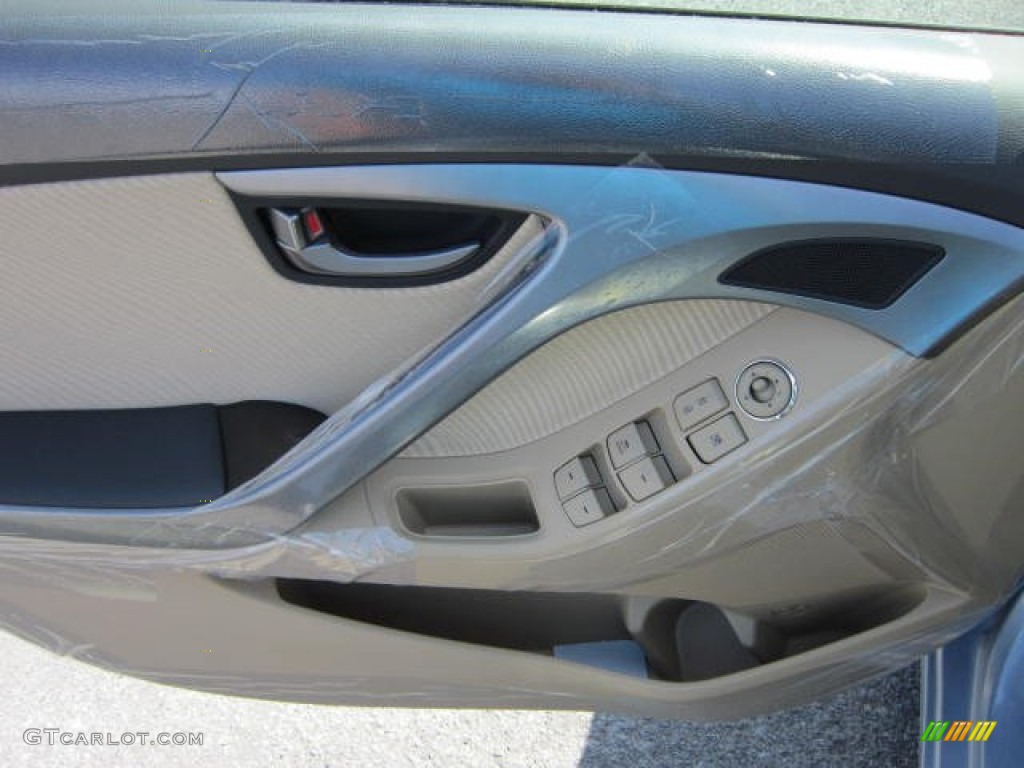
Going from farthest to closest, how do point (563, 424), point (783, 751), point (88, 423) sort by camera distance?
point (783, 751) → point (88, 423) → point (563, 424)

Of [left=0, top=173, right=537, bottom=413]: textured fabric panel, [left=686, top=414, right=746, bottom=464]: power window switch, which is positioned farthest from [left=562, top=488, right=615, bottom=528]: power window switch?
[left=0, top=173, right=537, bottom=413]: textured fabric panel

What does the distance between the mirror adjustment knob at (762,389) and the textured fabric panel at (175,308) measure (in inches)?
11.1

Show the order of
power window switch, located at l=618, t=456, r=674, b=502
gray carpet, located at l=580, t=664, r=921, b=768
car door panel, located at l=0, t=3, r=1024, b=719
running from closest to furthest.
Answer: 1. car door panel, located at l=0, t=3, r=1024, b=719
2. power window switch, located at l=618, t=456, r=674, b=502
3. gray carpet, located at l=580, t=664, r=921, b=768

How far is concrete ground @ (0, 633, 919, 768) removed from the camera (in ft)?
6.51

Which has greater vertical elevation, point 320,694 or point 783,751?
point 320,694

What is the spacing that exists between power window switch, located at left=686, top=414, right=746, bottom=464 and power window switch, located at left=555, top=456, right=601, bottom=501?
0.38 feet

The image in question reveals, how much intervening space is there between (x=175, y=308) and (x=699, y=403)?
22.5 inches

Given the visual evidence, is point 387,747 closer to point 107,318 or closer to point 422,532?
point 422,532

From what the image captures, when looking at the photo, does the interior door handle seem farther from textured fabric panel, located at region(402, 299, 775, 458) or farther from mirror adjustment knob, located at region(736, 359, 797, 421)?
A: mirror adjustment knob, located at region(736, 359, 797, 421)

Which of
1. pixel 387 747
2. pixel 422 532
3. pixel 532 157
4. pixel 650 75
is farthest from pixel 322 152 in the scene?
pixel 387 747

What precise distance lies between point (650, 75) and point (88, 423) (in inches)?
30.1

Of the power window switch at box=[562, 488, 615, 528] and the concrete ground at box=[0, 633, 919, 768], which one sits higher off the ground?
the power window switch at box=[562, 488, 615, 528]

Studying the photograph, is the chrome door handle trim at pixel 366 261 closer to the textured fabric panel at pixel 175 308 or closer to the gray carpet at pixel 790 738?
the textured fabric panel at pixel 175 308

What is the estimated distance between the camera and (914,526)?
132 cm
